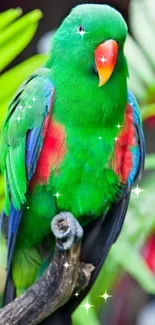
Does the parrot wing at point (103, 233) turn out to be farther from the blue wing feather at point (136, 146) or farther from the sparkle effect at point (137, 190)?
the sparkle effect at point (137, 190)

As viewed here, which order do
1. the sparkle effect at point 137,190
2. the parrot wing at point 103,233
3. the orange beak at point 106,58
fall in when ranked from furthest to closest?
1. the sparkle effect at point 137,190
2. the parrot wing at point 103,233
3. the orange beak at point 106,58

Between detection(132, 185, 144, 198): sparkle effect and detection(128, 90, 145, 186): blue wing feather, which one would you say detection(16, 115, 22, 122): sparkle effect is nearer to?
detection(128, 90, 145, 186): blue wing feather

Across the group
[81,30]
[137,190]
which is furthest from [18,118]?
[137,190]

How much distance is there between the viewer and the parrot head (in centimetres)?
94

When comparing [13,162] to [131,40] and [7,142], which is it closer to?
[7,142]

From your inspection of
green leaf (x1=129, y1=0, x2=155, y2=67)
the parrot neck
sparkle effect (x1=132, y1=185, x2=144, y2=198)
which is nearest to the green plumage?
the parrot neck

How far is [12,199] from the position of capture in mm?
1005

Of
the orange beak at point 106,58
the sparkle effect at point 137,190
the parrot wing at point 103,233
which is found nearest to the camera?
the orange beak at point 106,58

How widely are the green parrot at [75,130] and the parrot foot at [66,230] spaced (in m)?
0.04

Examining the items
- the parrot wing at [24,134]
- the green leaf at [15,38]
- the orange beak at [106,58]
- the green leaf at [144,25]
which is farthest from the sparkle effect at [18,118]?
the green leaf at [144,25]

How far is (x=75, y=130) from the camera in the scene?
3.24ft

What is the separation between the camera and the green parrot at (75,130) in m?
0.95

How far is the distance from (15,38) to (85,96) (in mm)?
258

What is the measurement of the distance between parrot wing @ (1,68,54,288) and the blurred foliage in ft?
0.55
